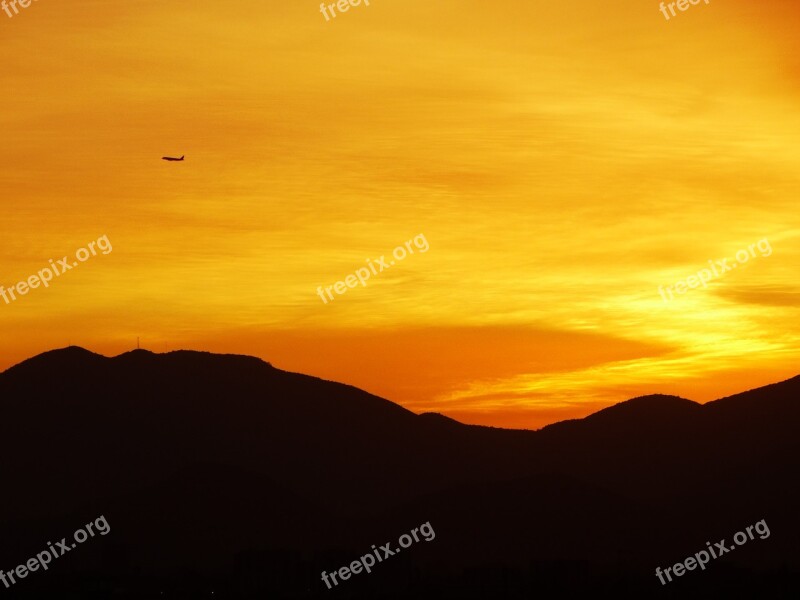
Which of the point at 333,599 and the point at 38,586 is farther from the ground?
the point at 38,586

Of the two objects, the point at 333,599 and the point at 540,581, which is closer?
the point at 333,599

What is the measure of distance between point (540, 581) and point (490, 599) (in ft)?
48.5

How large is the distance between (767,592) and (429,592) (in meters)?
50.9

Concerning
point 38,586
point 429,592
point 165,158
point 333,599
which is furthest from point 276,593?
point 165,158

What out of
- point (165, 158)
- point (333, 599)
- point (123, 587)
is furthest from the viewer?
point (123, 587)

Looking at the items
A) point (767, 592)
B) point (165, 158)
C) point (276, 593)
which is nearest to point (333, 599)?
point (276, 593)

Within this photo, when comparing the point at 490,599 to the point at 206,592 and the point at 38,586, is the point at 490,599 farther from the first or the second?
the point at 38,586

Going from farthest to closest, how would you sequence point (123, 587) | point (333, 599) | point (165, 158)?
point (123, 587) < point (333, 599) < point (165, 158)

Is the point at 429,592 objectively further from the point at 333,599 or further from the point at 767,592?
the point at 767,592

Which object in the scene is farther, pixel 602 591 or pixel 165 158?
pixel 602 591

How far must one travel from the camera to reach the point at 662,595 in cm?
19412

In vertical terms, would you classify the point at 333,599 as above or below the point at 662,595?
above

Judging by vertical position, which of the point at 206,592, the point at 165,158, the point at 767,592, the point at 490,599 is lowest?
the point at 767,592

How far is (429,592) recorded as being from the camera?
189m
